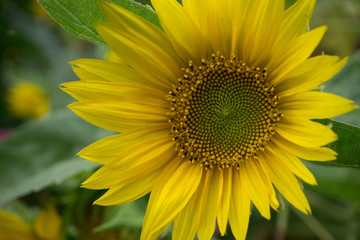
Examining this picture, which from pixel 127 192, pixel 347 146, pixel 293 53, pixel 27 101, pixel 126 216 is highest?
pixel 293 53

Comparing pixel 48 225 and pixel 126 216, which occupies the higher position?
pixel 126 216

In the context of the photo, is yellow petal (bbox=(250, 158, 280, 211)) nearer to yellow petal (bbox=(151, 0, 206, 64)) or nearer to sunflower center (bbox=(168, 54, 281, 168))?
sunflower center (bbox=(168, 54, 281, 168))

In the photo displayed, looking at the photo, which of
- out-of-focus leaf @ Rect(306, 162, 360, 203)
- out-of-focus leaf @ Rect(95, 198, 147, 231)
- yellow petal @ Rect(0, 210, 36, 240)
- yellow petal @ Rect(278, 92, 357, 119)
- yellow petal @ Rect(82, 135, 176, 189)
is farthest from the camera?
out-of-focus leaf @ Rect(306, 162, 360, 203)

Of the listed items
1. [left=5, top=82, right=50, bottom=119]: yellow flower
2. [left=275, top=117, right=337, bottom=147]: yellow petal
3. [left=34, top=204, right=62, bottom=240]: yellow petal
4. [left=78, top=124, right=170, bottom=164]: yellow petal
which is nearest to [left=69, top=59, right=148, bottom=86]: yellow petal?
[left=78, top=124, right=170, bottom=164]: yellow petal

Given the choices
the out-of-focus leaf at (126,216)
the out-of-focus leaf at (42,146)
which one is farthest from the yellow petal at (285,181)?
the out-of-focus leaf at (42,146)

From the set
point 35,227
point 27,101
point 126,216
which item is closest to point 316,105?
point 126,216

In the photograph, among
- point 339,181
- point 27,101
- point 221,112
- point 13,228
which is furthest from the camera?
point 27,101

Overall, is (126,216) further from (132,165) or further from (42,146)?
(42,146)
